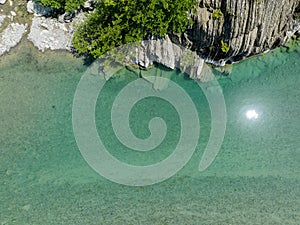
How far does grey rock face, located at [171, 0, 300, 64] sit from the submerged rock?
6711 millimetres

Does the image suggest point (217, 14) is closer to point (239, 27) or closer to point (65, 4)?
point (239, 27)

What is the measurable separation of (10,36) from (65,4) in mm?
2979

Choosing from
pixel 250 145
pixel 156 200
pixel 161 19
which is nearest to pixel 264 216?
pixel 250 145

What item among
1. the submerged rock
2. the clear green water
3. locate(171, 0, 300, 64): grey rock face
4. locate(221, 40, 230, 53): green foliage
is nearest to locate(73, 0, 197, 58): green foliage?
locate(171, 0, 300, 64): grey rock face

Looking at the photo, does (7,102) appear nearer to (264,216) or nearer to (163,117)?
(163,117)

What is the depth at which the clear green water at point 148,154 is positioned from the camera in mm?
15422

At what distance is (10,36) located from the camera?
51.0 ft

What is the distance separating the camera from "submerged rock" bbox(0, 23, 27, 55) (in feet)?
50.9

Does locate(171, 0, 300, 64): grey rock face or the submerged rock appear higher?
locate(171, 0, 300, 64): grey rock face

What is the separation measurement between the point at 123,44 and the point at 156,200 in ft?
22.4

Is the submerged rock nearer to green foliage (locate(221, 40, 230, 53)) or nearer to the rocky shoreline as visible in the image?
the rocky shoreline

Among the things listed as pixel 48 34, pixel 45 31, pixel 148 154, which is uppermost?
pixel 45 31

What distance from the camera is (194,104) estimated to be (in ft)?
53.0

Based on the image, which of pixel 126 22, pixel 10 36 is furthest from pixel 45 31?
pixel 126 22
